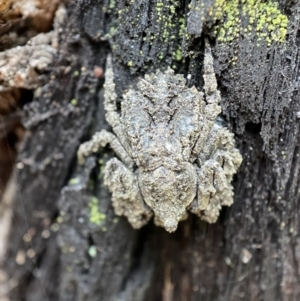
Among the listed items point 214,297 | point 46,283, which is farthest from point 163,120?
point 46,283

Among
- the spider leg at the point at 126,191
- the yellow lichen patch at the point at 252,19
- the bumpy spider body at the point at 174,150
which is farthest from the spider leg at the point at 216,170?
the yellow lichen patch at the point at 252,19

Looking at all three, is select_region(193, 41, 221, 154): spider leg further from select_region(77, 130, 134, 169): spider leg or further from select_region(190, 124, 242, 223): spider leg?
select_region(77, 130, 134, 169): spider leg

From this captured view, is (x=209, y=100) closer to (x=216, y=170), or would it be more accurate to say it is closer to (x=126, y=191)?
(x=216, y=170)

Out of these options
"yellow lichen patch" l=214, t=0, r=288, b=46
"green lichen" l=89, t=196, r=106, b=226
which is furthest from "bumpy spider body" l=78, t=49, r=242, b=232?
"green lichen" l=89, t=196, r=106, b=226

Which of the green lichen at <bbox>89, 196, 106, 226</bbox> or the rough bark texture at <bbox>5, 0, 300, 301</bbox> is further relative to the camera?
the green lichen at <bbox>89, 196, 106, 226</bbox>

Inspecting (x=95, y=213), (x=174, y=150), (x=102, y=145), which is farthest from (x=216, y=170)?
(x=95, y=213)

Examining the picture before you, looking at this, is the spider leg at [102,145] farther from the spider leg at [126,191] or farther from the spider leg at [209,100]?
the spider leg at [209,100]

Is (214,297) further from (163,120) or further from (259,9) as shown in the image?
(259,9)
